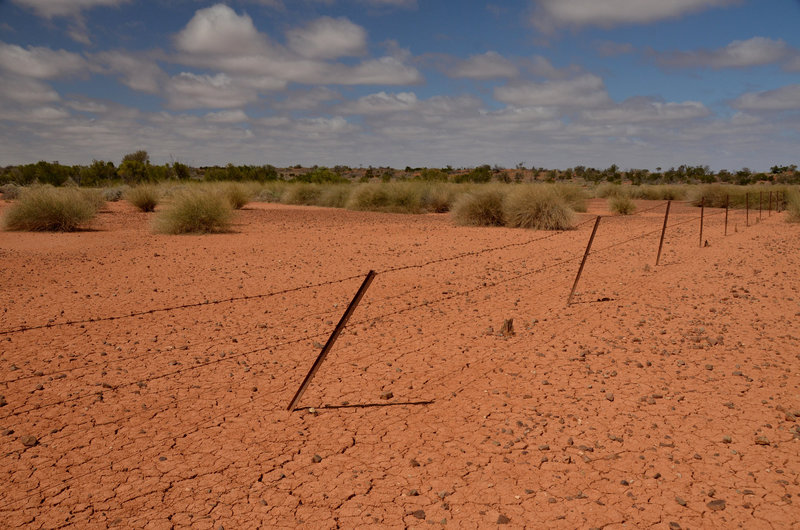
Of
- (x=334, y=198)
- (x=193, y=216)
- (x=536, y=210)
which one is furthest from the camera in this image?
(x=334, y=198)

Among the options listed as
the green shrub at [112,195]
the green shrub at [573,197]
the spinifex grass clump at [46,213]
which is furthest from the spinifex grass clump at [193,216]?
the green shrub at [112,195]

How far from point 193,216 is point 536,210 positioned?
1102 cm

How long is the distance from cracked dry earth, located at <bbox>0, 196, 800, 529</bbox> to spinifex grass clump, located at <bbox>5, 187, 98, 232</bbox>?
8.14 metres

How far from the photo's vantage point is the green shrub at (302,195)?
32219 millimetres

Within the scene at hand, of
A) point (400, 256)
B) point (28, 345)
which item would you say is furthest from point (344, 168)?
point (28, 345)

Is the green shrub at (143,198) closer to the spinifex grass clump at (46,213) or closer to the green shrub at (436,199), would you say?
the spinifex grass clump at (46,213)

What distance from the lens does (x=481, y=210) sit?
62.4ft

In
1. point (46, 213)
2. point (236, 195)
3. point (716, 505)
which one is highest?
point (236, 195)

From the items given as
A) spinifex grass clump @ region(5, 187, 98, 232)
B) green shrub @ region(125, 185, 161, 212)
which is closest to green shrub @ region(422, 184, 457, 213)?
green shrub @ region(125, 185, 161, 212)

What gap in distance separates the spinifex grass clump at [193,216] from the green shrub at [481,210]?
26.7 ft

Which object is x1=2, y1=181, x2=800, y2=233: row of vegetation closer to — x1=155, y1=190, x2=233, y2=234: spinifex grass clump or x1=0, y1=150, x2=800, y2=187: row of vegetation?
x1=155, y1=190, x2=233, y2=234: spinifex grass clump

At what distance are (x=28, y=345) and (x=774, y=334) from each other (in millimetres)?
8498

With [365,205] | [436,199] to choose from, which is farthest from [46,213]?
[436,199]

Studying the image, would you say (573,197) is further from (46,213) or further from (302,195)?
(46,213)
